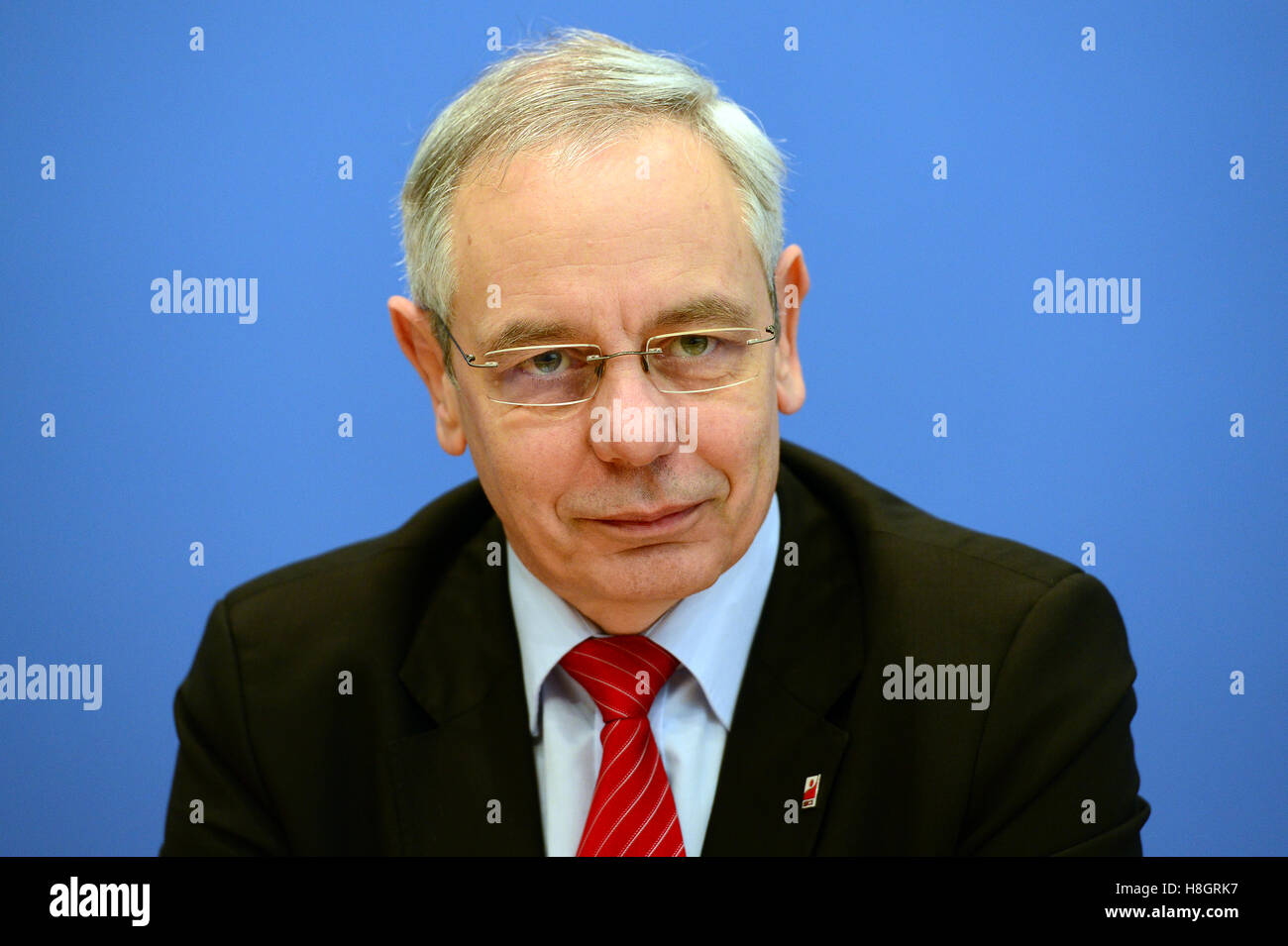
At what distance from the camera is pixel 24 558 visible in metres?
2.98

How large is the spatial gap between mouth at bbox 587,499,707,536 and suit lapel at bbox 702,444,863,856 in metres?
0.34

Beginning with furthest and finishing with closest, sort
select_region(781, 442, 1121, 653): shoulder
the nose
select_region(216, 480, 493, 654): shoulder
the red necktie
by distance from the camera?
select_region(216, 480, 493, 654): shoulder
select_region(781, 442, 1121, 653): shoulder
the red necktie
the nose

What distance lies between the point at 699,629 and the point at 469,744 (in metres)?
0.46

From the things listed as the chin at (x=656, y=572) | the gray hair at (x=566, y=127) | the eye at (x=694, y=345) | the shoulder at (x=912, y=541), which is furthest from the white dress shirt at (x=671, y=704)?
the gray hair at (x=566, y=127)

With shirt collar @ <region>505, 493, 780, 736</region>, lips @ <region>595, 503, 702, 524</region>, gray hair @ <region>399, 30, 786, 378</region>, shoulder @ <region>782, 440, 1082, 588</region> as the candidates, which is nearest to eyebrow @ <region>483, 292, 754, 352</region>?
gray hair @ <region>399, 30, 786, 378</region>

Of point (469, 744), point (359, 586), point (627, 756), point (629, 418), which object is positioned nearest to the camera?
point (629, 418)

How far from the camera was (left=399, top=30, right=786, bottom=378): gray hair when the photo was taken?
2.00 m

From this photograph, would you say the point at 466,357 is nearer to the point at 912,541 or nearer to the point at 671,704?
the point at 671,704

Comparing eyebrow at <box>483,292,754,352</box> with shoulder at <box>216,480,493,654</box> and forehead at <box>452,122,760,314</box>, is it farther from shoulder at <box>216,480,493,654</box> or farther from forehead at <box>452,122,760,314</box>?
shoulder at <box>216,480,493,654</box>

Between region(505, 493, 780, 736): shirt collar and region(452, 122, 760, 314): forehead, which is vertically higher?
region(452, 122, 760, 314): forehead

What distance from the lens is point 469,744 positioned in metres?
2.20

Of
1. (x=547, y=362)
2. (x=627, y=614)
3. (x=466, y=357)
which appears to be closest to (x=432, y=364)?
(x=466, y=357)
